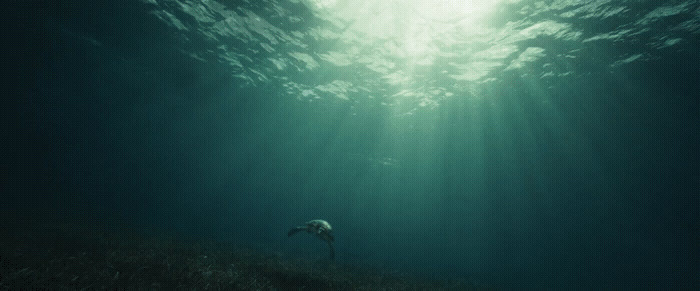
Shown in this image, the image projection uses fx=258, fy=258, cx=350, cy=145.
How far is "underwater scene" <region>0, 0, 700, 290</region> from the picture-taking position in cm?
1059

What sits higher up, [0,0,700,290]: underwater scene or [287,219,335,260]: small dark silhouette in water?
[0,0,700,290]: underwater scene

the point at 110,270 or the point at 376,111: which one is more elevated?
the point at 376,111

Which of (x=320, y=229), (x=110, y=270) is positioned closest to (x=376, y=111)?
(x=320, y=229)

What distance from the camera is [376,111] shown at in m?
23.2

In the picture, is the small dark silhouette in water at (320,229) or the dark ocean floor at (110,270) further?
the small dark silhouette in water at (320,229)

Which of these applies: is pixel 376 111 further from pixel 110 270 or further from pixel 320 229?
pixel 110 270

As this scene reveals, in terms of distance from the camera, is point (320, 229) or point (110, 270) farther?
point (320, 229)

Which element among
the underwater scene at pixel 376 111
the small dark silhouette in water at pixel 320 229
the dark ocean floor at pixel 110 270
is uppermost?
the underwater scene at pixel 376 111

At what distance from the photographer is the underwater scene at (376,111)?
1059 centimetres

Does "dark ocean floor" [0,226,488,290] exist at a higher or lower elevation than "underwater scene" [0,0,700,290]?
lower

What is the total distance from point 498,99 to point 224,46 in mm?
19433

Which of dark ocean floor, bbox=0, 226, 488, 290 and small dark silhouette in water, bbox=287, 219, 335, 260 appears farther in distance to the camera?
small dark silhouette in water, bbox=287, 219, 335, 260

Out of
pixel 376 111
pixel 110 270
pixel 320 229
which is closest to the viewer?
pixel 110 270

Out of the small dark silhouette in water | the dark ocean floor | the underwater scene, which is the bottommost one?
the dark ocean floor
